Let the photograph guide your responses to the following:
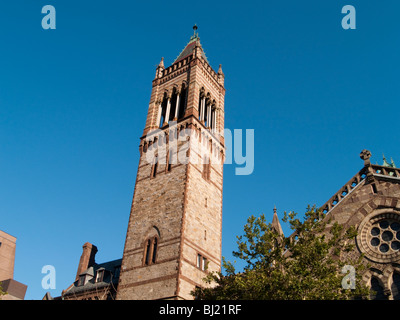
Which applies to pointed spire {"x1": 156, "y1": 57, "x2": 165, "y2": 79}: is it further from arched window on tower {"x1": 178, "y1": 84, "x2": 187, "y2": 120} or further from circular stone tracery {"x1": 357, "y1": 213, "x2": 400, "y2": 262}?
circular stone tracery {"x1": 357, "y1": 213, "x2": 400, "y2": 262}

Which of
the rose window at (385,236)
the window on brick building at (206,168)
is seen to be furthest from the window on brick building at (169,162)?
the rose window at (385,236)

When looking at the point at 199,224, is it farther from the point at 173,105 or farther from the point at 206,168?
the point at 173,105

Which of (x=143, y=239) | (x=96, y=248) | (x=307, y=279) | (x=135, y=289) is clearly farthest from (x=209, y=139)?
(x=96, y=248)

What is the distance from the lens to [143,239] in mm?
31719

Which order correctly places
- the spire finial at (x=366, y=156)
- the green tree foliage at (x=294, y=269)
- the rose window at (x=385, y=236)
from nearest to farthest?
the green tree foliage at (x=294, y=269) → the rose window at (x=385, y=236) → the spire finial at (x=366, y=156)

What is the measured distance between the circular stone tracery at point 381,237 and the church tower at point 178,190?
10.9 meters

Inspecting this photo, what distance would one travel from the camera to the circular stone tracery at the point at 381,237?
23219 mm

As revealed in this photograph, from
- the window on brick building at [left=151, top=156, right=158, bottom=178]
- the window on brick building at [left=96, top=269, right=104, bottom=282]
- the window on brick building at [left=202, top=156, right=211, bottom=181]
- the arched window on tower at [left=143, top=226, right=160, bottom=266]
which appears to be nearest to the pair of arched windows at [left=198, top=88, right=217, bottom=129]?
the window on brick building at [left=202, top=156, right=211, bottom=181]

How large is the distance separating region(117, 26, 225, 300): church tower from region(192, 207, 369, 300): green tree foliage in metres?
6.47

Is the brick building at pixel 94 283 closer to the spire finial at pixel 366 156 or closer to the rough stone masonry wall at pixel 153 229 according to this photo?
the rough stone masonry wall at pixel 153 229

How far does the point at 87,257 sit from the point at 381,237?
38014mm

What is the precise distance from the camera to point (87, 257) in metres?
50.3

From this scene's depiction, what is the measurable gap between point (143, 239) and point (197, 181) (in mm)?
6868
